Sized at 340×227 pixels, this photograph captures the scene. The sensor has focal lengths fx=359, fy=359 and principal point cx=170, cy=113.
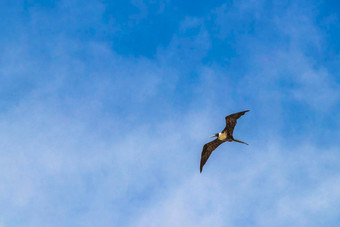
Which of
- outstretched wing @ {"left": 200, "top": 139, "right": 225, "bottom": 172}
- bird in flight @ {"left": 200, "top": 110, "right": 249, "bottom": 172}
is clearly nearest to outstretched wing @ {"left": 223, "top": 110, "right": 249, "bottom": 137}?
bird in flight @ {"left": 200, "top": 110, "right": 249, "bottom": 172}

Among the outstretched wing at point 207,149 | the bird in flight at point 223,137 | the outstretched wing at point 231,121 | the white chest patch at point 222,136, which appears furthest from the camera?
the outstretched wing at point 207,149

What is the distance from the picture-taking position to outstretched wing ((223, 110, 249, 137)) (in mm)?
39419

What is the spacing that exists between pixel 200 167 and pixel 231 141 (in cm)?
550

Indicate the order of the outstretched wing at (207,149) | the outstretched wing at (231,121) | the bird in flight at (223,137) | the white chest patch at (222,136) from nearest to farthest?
1. the outstretched wing at (231,121)
2. the bird in flight at (223,137)
3. the white chest patch at (222,136)
4. the outstretched wing at (207,149)

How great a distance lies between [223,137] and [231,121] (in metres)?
2.87

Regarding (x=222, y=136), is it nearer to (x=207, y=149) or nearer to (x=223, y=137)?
(x=223, y=137)

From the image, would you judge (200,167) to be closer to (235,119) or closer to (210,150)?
(210,150)

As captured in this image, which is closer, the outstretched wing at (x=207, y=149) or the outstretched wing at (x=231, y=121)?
the outstretched wing at (x=231, y=121)

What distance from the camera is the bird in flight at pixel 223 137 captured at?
1575 inches

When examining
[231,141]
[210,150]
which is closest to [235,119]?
[231,141]

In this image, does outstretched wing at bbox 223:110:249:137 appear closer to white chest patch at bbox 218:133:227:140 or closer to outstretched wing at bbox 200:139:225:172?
white chest patch at bbox 218:133:227:140

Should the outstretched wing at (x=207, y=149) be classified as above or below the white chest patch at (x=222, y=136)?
above

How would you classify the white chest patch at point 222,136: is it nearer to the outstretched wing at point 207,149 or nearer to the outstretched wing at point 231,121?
the outstretched wing at point 231,121

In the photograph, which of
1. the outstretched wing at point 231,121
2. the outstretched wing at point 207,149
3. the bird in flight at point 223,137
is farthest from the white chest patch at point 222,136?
the outstretched wing at point 207,149
